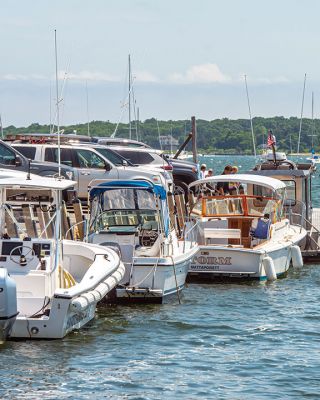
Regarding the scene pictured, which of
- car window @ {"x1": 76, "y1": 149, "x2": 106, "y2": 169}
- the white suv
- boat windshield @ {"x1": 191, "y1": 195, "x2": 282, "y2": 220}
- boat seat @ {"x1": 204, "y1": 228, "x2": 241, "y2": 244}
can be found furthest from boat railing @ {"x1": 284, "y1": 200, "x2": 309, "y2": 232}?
car window @ {"x1": 76, "y1": 149, "x2": 106, "y2": 169}

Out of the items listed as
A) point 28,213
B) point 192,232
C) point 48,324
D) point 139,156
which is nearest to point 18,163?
point 192,232

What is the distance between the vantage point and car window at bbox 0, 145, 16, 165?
90.8 ft

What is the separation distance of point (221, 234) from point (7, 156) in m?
5.48

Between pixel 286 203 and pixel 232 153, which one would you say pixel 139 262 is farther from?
pixel 232 153

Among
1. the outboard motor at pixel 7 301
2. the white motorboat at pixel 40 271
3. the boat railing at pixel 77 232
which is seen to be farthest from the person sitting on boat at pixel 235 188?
the outboard motor at pixel 7 301

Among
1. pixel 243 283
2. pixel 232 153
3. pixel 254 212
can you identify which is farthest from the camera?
pixel 232 153

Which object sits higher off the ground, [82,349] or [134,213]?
[134,213]

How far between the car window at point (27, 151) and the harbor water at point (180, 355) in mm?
8749

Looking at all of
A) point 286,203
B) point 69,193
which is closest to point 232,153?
point 286,203

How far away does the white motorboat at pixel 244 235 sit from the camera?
974 inches

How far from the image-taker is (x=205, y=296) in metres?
23.3

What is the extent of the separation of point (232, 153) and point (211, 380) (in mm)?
128719

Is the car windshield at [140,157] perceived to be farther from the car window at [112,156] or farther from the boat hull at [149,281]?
the boat hull at [149,281]

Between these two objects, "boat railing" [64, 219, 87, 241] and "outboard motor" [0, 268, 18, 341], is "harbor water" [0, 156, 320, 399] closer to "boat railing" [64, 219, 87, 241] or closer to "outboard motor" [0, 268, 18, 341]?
"outboard motor" [0, 268, 18, 341]
